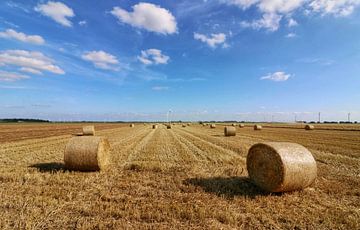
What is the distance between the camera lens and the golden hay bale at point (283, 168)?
7.89 m

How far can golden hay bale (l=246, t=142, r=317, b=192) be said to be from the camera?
7891mm

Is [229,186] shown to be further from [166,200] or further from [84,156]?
[84,156]

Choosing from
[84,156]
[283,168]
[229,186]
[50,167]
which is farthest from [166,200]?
[50,167]

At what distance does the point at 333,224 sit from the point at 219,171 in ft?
17.5

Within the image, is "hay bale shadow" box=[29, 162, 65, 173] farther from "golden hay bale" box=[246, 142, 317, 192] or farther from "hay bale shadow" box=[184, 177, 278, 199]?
"golden hay bale" box=[246, 142, 317, 192]

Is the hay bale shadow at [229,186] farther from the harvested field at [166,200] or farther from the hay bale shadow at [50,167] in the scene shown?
the hay bale shadow at [50,167]

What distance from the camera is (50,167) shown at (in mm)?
11422

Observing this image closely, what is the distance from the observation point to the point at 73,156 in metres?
10.8

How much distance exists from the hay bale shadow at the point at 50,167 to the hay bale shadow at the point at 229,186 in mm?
5008

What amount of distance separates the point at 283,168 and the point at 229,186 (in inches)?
66.4

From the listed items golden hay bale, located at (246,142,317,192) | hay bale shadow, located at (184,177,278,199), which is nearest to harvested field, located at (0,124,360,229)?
hay bale shadow, located at (184,177,278,199)

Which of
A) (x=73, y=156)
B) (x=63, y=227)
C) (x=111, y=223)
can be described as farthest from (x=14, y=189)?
(x=111, y=223)

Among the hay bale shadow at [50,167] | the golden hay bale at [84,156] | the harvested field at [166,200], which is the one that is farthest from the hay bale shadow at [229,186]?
the hay bale shadow at [50,167]

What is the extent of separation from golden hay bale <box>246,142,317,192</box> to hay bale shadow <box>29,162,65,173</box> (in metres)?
7.09
